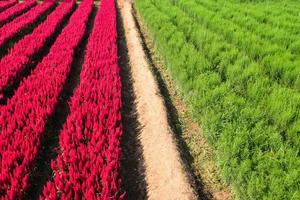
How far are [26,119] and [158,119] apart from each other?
207cm

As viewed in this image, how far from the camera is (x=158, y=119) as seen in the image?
5887 mm

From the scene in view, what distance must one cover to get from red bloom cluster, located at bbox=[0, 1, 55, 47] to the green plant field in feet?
14.0

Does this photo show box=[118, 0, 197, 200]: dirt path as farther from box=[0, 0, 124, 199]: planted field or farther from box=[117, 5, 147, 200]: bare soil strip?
box=[0, 0, 124, 199]: planted field

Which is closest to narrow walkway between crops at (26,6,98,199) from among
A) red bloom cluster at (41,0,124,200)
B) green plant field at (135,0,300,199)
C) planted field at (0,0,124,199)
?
planted field at (0,0,124,199)

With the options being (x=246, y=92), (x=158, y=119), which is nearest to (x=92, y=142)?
(x=158, y=119)

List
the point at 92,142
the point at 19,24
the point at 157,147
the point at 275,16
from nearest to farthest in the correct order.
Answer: the point at 92,142
the point at 157,147
the point at 275,16
the point at 19,24

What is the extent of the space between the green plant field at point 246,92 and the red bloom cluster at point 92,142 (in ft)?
4.34

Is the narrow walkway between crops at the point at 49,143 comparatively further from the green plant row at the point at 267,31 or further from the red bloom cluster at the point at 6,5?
the red bloom cluster at the point at 6,5

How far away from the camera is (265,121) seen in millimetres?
4719

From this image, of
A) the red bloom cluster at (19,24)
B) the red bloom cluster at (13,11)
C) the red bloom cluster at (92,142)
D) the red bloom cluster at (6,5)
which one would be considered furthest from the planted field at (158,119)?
the red bloom cluster at (6,5)

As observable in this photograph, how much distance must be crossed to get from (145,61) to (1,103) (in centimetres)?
366

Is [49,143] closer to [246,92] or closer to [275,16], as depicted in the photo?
[246,92]

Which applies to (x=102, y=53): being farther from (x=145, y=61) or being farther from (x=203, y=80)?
(x=203, y=80)

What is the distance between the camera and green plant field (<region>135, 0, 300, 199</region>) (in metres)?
3.82
